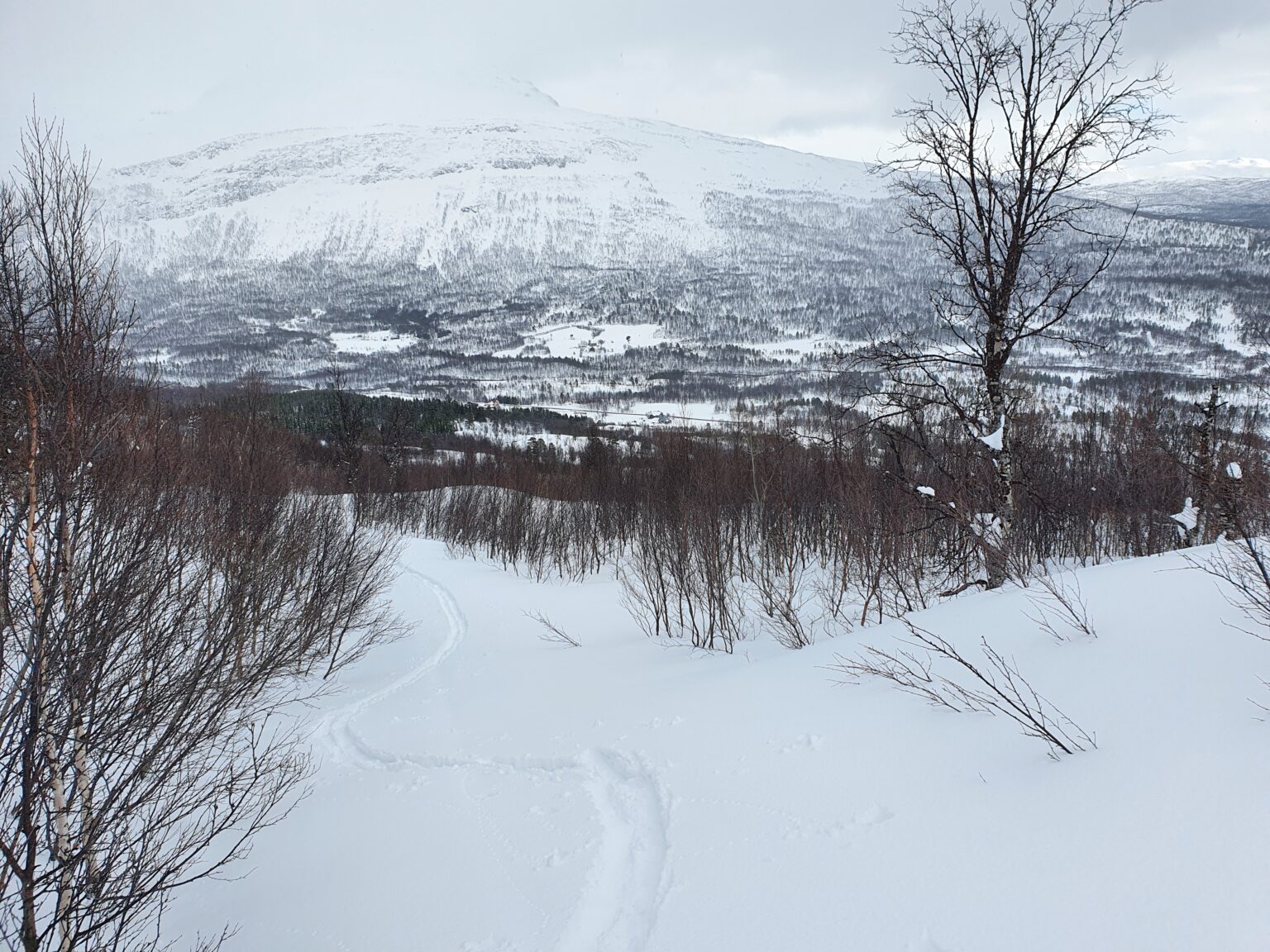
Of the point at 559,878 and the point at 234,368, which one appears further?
the point at 234,368

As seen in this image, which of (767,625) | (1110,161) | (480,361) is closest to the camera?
(1110,161)

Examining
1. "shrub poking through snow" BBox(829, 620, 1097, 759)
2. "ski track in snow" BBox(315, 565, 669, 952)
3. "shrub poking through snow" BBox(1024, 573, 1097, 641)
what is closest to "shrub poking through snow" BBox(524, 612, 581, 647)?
"ski track in snow" BBox(315, 565, 669, 952)

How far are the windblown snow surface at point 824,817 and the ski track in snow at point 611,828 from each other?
0.03m

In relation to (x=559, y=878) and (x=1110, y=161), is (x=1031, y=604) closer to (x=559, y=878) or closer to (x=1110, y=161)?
(x=559, y=878)

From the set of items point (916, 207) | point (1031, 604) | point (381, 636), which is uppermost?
point (916, 207)

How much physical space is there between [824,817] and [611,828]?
218cm

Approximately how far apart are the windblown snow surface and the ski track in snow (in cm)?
3

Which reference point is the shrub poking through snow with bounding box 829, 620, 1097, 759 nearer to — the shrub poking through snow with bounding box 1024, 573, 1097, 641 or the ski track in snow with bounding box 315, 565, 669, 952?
the shrub poking through snow with bounding box 1024, 573, 1097, 641

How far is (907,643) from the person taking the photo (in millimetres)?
7113

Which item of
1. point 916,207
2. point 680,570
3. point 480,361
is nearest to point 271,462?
point 680,570

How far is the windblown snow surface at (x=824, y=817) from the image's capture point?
3523 millimetres

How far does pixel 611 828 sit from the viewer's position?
243 inches

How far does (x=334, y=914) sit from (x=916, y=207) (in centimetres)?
1160

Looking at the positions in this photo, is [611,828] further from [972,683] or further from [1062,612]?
[1062,612]
